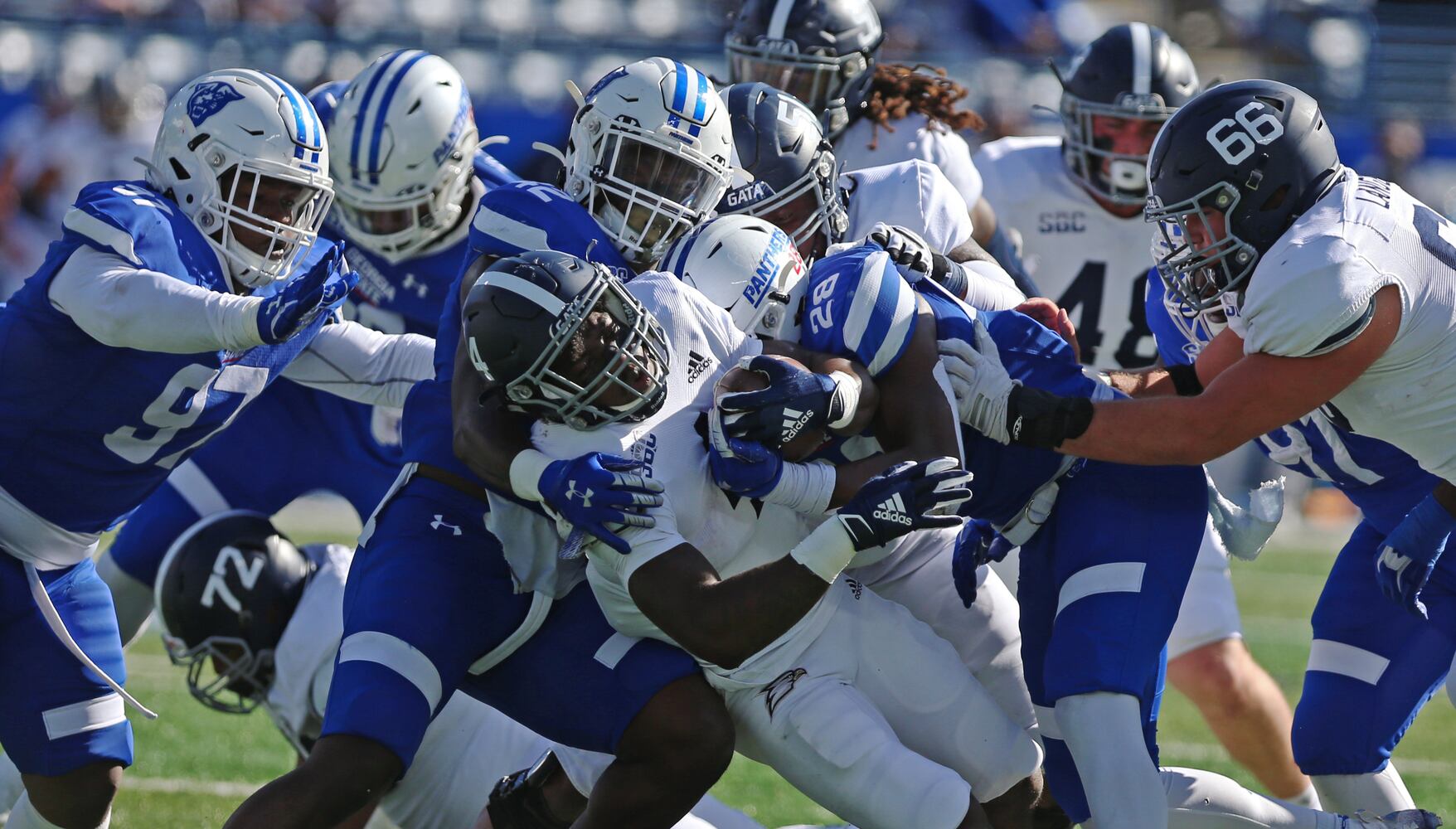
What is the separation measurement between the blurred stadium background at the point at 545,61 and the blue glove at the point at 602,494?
7.65 meters

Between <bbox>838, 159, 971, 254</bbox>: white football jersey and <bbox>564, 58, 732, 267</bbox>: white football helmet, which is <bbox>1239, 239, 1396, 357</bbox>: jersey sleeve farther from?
→ <bbox>838, 159, 971, 254</bbox>: white football jersey

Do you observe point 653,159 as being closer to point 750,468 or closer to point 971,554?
point 750,468

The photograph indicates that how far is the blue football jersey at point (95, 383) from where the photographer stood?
3773mm

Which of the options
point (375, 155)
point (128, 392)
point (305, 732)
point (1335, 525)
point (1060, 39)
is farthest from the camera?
point (1060, 39)

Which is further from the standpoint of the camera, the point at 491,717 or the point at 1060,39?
the point at 1060,39

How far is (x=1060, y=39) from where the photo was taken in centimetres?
1370

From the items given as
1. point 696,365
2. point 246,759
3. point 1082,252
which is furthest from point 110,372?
point 1082,252

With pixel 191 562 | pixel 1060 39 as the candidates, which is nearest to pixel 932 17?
pixel 1060 39

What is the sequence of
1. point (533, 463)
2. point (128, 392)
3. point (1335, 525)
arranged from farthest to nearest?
1. point (1335, 525)
2. point (128, 392)
3. point (533, 463)

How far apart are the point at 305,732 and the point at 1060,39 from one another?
35.5 feet

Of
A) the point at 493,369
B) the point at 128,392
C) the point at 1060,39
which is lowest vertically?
the point at 1060,39

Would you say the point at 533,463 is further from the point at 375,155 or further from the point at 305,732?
the point at 375,155

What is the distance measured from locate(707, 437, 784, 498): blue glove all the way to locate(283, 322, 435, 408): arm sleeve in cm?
120

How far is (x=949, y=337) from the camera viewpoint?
11.8ft
